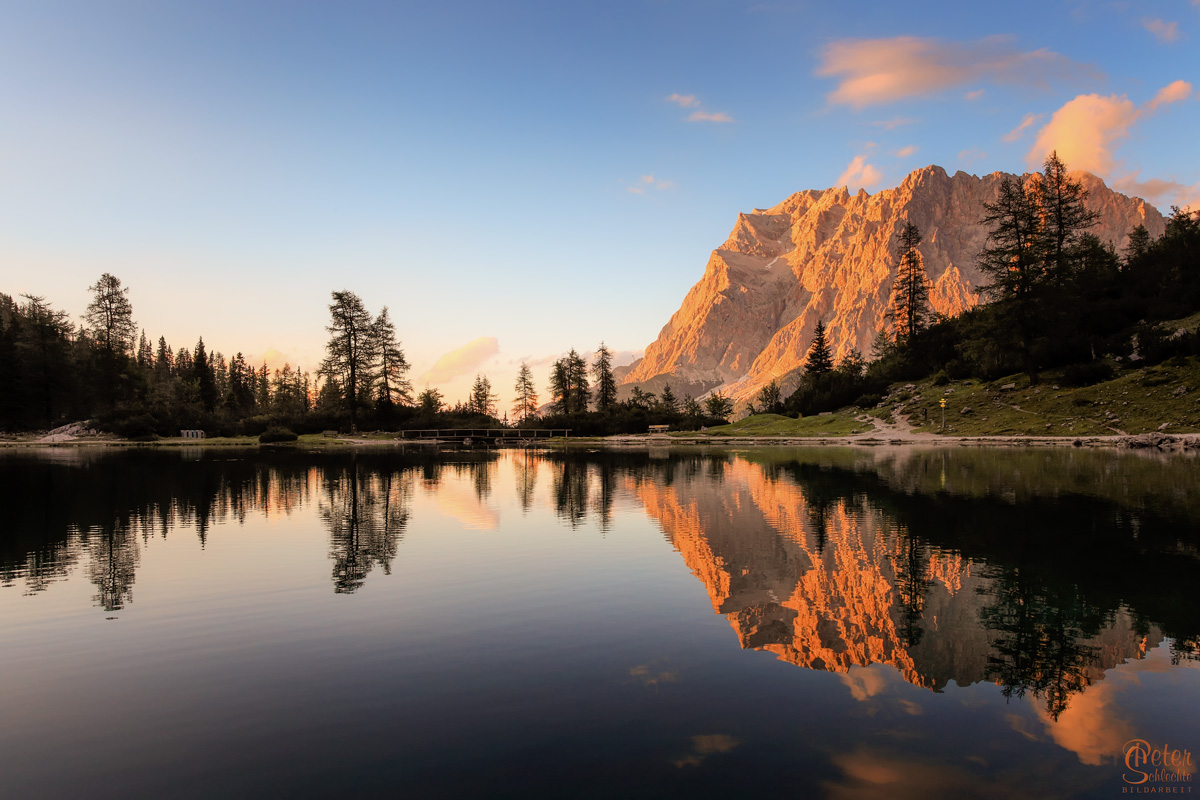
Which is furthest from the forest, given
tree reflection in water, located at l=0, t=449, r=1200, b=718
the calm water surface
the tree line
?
the calm water surface

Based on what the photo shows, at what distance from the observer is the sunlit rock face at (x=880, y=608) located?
973 centimetres

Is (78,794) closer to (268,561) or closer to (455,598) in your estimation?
(455,598)

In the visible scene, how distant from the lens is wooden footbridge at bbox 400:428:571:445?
92125 millimetres

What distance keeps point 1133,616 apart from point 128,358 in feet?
374

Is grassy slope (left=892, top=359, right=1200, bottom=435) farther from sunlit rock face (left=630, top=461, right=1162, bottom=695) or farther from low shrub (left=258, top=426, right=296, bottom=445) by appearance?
low shrub (left=258, top=426, right=296, bottom=445)

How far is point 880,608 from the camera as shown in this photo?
40.3ft

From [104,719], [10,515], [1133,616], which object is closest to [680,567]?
[1133,616]

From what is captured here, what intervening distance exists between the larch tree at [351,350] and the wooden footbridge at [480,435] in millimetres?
9232

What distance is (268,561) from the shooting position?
55.6 ft

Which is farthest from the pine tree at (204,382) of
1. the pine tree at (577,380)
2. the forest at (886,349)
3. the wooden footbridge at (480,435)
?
the pine tree at (577,380)

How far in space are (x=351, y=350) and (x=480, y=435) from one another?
Result: 21.3m

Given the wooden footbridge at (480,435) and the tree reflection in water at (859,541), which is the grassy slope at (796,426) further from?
the tree reflection in water at (859,541)

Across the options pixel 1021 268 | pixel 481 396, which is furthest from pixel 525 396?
pixel 1021 268

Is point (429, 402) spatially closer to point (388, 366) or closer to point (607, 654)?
point (388, 366)
